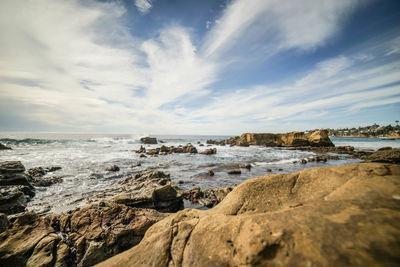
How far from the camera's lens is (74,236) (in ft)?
13.2

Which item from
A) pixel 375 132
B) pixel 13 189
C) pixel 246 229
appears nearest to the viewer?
pixel 246 229

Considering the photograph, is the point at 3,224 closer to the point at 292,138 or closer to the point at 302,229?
the point at 302,229

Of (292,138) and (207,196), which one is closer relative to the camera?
(207,196)

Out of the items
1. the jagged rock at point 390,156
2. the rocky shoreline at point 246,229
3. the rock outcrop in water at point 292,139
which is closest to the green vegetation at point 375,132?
the rock outcrop in water at point 292,139

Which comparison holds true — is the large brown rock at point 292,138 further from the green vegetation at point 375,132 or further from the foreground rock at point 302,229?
the green vegetation at point 375,132

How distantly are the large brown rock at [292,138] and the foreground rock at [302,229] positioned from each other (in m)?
46.1

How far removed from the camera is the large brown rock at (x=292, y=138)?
39.2 meters

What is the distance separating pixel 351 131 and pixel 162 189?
153798 millimetres

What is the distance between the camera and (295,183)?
139 inches

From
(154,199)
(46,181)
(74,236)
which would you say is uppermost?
(74,236)

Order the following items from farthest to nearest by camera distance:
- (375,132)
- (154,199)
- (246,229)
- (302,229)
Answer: (375,132) < (154,199) < (246,229) < (302,229)

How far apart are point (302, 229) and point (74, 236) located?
17.6ft

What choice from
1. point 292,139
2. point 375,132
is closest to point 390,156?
point 292,139

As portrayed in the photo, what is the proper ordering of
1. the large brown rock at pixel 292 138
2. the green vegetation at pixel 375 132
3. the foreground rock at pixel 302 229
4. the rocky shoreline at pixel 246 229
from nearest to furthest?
the foreground rock at pixel 302 229 < the rocky shoreline at pixel 246 229 < the large brown rock at pixel 292 138 < the green vegetation at pixel 375 132
